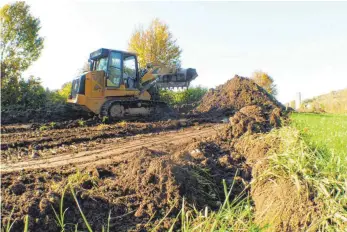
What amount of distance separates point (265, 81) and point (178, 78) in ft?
75.3

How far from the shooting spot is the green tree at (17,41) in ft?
57.1

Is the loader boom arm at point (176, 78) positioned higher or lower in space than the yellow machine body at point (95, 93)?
higher

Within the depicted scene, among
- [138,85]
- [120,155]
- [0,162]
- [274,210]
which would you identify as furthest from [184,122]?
[274,210]

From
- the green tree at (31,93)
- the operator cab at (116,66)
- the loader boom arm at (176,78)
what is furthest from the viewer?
the loader boom arm at (176,78)

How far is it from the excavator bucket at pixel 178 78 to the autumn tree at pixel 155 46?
30.3 ft

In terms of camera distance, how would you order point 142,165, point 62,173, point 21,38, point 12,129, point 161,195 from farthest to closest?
1. point 21,38
2. point 12,129
3. point 62,173
4. point 142,165
5. point 161,195

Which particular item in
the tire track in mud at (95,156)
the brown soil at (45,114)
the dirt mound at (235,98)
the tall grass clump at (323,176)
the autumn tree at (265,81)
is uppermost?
the autumn tree at (265,81)

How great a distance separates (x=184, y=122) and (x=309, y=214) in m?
9.38

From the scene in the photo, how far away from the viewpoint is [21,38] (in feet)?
61.4

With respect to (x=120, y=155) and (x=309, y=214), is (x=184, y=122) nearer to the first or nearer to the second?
(x=120, y=155)

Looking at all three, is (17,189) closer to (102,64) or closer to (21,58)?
(102,64)

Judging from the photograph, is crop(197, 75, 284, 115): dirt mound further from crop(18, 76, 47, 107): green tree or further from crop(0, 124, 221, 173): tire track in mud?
crop(18, 76, 47, 107): green tree

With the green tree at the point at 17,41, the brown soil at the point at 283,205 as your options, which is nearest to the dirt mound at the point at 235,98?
the green tree at the point at 17,41

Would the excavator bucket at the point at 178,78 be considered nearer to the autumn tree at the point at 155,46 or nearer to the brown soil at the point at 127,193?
the autumn tree at the point at 155,46
